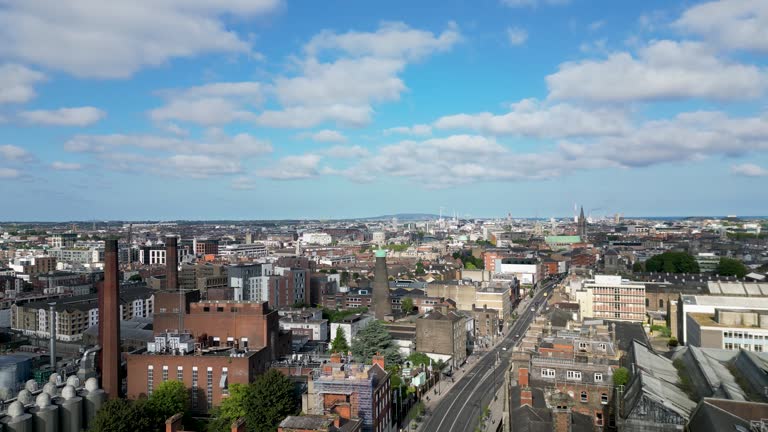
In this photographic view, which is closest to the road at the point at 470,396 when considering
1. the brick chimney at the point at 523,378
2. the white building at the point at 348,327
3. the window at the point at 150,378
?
the brick chimney at the point at 523,378

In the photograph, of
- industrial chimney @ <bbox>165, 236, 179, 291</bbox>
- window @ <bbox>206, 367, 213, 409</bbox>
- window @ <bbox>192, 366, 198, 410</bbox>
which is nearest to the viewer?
window @ <bbox>206, 367, 213, 409</bbox>

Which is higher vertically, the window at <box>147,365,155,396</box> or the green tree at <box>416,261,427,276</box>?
the green tree at <box>416,261,427,276</box>

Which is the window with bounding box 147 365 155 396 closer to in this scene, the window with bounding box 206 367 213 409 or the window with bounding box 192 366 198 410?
the window with bounding box 192 366 198 410

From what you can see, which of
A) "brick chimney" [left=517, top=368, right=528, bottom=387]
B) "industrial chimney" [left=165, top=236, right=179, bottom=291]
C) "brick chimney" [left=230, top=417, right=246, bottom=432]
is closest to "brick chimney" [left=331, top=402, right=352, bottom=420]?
"brick chimney" [left=230, top=417, right=246, bottom=432]

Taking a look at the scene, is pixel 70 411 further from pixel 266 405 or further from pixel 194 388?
pixel 266 405

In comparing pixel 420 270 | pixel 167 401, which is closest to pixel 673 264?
pixel 420 270

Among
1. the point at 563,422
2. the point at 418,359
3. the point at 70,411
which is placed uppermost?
the point at 563,422
